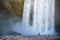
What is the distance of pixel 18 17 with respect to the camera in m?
5.10

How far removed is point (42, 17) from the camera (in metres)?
5.30

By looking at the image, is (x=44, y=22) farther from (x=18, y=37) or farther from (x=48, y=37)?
(x=18, y=37)

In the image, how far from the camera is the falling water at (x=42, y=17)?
16.9 feet

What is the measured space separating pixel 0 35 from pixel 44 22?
6.14 feet

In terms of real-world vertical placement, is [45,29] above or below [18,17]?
below

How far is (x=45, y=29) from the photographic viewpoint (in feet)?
17.3

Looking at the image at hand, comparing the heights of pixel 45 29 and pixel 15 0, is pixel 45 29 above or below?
below

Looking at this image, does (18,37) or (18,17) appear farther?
(18,17)

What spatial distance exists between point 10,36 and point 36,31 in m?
1.08

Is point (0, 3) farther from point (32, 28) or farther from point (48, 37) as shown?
point (48, 37)

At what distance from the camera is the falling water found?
5156 mm

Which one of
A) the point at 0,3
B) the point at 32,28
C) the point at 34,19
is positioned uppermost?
the point at 0,3

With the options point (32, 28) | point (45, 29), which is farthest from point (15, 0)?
point (45, 29)

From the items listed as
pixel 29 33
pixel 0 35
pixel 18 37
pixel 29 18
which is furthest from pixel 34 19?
pixel 0 35
